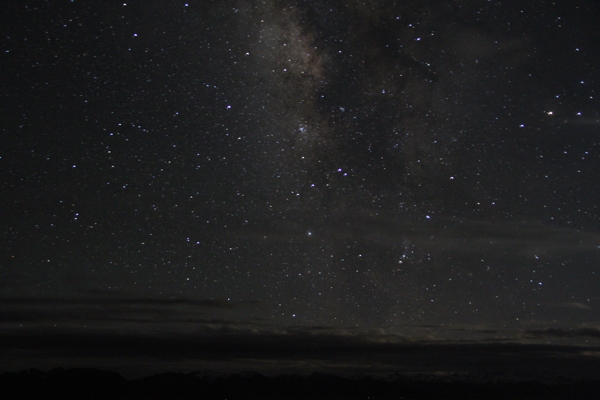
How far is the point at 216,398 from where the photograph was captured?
170500 millimetres

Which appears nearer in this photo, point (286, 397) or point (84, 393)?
point (84, 393)

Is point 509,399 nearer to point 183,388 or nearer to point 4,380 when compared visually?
point 183,388

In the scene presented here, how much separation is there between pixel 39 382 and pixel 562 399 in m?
164

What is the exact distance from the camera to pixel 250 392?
196m

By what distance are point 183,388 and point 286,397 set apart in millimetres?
38377

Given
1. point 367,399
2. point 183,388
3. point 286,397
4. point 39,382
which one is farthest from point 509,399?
point 39,382

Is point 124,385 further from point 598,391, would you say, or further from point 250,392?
point 598,391

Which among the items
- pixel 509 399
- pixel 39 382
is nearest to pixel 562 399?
pixel 509 399

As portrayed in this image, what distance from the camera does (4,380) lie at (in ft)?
465

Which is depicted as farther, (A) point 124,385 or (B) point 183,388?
(B) point 183,388

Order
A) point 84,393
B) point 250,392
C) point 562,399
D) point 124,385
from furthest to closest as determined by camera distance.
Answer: point 250,392 < point 562,399 < point 124,385 < point 84,393

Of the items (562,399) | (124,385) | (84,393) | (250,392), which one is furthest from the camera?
(250,392)

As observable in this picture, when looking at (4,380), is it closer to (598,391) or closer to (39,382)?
(39,382)

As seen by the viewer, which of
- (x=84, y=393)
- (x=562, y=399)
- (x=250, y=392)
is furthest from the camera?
(x=250, y=392)
